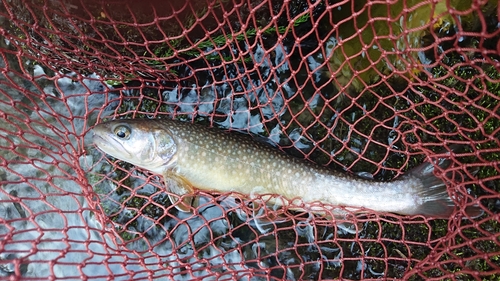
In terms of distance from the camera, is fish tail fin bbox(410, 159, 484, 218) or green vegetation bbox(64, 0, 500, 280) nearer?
fish tail fin bbox(410, 159, 484, 218)

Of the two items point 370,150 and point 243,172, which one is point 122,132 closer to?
point 243,172

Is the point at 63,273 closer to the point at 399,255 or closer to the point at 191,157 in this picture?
the point at 191,157

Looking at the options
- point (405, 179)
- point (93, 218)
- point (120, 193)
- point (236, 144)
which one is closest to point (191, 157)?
point (236, 144)

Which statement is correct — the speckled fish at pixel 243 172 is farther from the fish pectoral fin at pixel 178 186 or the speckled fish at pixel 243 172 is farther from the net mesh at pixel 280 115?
the net mesh at pixel 280 115

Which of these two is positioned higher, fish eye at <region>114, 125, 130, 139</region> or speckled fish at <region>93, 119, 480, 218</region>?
fish eye at <region>114, 125, 130, 139</region>

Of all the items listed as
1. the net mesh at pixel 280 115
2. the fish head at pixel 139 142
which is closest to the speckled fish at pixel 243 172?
the fish head at pixel 139 142

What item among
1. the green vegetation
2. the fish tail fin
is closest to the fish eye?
the green vegetation

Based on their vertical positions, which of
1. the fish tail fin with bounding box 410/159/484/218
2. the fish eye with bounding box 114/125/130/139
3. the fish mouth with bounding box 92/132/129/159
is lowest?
the fish tail fin with bounding box 410/159/484/218

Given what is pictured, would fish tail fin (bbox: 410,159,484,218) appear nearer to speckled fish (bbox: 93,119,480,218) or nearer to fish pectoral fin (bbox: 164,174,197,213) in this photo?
speckled fish (bbox: 93,119,480,218)
